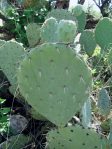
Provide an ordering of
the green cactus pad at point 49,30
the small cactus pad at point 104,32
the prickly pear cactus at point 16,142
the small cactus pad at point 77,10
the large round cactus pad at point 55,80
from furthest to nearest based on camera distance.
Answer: the small cactus pad at point 77,10
the small cactus pad at point 104,32
the green cactus pad at point 49,30
the prickly pear cactus at point 16,142
the large round cactus pad at point 55,80

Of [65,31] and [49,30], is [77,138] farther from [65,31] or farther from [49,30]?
[49,30]

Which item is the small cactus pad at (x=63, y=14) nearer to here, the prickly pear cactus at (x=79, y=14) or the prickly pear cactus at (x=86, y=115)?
the prickly pear cactus at (x=79, y=14)

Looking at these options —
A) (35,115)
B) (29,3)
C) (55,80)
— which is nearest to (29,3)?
(29,3)

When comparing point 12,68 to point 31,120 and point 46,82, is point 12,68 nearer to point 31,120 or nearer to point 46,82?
point 31,120

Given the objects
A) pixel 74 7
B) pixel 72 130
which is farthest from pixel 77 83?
pixel 74 7

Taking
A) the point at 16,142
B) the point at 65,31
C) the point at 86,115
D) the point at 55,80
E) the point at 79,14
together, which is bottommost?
the point at 16,142

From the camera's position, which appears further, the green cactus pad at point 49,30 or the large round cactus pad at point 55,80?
the green cactus pad at point 49,30

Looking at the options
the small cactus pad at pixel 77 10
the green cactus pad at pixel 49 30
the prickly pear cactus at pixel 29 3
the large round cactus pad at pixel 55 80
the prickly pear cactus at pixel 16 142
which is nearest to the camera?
the large round cactus pad at pixel 55 80

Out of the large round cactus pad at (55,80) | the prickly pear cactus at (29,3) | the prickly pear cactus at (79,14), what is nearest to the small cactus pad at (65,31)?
the large round cactus pad at (55,80)
